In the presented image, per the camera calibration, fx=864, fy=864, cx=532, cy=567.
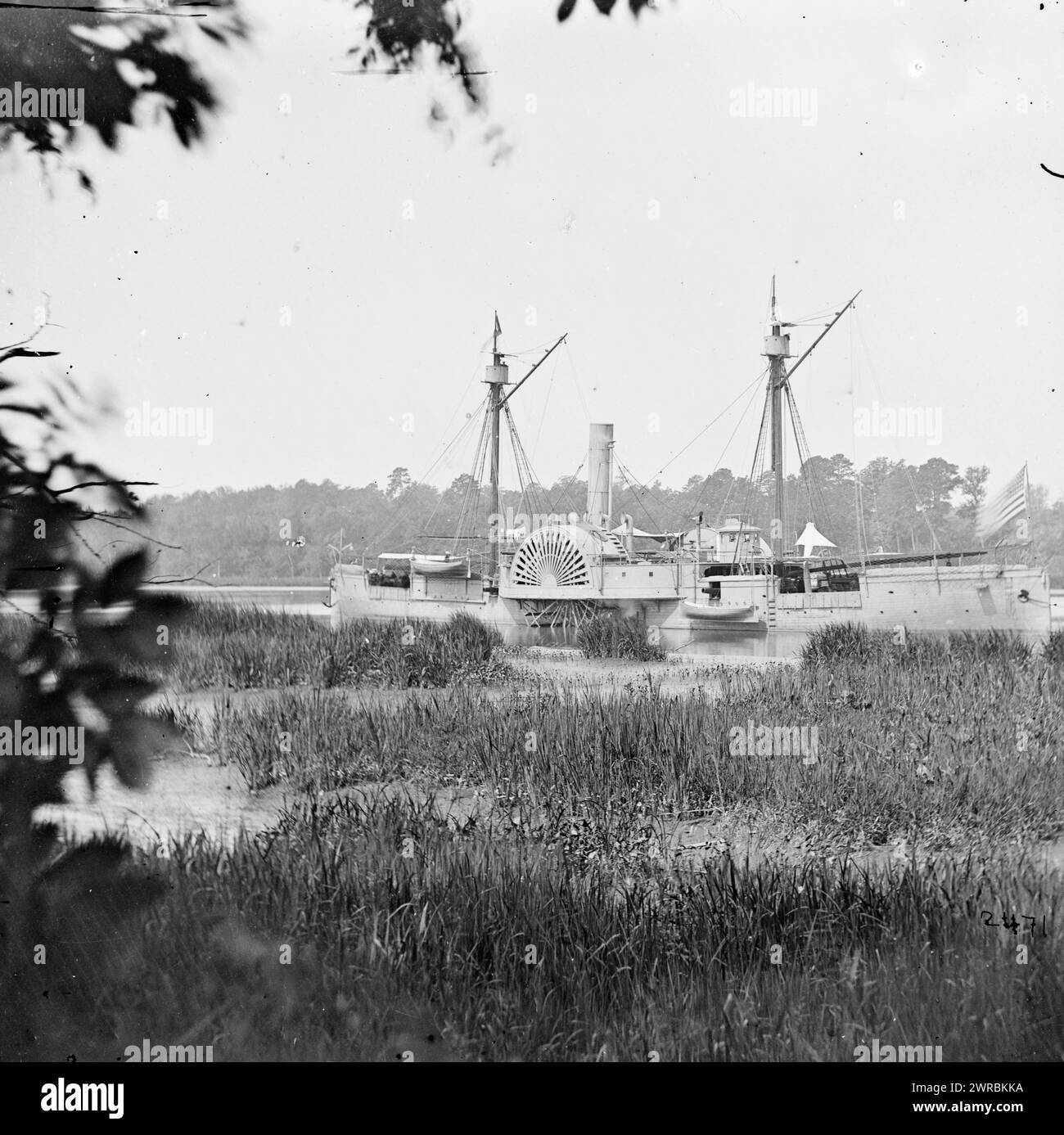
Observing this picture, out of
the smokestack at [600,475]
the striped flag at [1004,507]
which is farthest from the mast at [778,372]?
the striped flag at [1004,507]

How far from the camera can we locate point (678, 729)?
2.98 meters

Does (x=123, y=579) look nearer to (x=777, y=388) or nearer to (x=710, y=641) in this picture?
(x=710, y=641)

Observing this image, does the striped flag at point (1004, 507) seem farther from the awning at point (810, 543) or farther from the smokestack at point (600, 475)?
the smokestack at point (600, 475)

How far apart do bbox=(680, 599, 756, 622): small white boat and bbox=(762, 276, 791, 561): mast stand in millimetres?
319

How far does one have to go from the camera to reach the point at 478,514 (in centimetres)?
334

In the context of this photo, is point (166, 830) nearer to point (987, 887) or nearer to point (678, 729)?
point (678, 729)

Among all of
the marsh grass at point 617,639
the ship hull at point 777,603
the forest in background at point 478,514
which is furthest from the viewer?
the marsh grass at point 617,639

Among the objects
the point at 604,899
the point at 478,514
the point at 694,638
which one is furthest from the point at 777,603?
the point at 604,899

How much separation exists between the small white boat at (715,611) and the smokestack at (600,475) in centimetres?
51

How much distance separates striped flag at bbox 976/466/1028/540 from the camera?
2992mm

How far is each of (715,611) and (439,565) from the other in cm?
112

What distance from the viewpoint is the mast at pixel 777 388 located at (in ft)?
10.0

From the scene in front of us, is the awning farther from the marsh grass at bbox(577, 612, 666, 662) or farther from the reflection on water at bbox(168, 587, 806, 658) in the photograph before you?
the marsh grass at bbox(577, 612, 666, 662)
